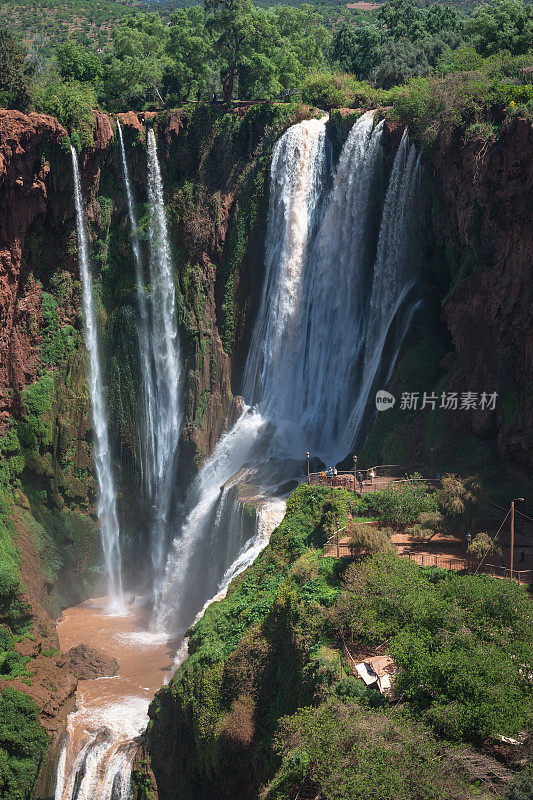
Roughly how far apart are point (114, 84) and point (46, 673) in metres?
28.0

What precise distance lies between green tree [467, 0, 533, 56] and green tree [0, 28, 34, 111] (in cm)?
1846

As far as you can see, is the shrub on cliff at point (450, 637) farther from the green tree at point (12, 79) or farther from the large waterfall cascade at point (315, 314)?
the green tree at point (12, 79)

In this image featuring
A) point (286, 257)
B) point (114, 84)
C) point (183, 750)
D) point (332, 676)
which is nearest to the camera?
point (332, 676)

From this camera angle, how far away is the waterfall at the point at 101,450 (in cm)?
3941

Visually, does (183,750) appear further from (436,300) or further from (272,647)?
(436,300)

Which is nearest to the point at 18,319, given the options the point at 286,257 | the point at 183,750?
the point at 286,257

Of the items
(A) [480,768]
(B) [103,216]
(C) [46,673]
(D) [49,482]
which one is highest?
(B) [103,216]

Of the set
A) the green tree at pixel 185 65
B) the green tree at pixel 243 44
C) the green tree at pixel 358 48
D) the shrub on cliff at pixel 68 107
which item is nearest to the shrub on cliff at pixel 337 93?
the green tree at pixel 243 44

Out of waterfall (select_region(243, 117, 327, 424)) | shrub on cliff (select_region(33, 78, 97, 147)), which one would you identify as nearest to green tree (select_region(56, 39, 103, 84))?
shrub on cliff (select_region(33, 78, 97, 147))

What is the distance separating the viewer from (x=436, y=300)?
30703 mm

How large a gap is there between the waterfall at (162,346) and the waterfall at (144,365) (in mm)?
212

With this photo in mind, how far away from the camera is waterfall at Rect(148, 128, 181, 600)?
4019 centimetres

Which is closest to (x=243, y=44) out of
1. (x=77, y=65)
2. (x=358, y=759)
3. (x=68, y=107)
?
(x=77, y=65)

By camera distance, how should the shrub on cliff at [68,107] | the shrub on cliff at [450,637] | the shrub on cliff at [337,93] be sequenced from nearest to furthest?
the shrub on cliff at [450,637], the shrub on cliff at [68,107], the shrub on cliff at [337,93]
